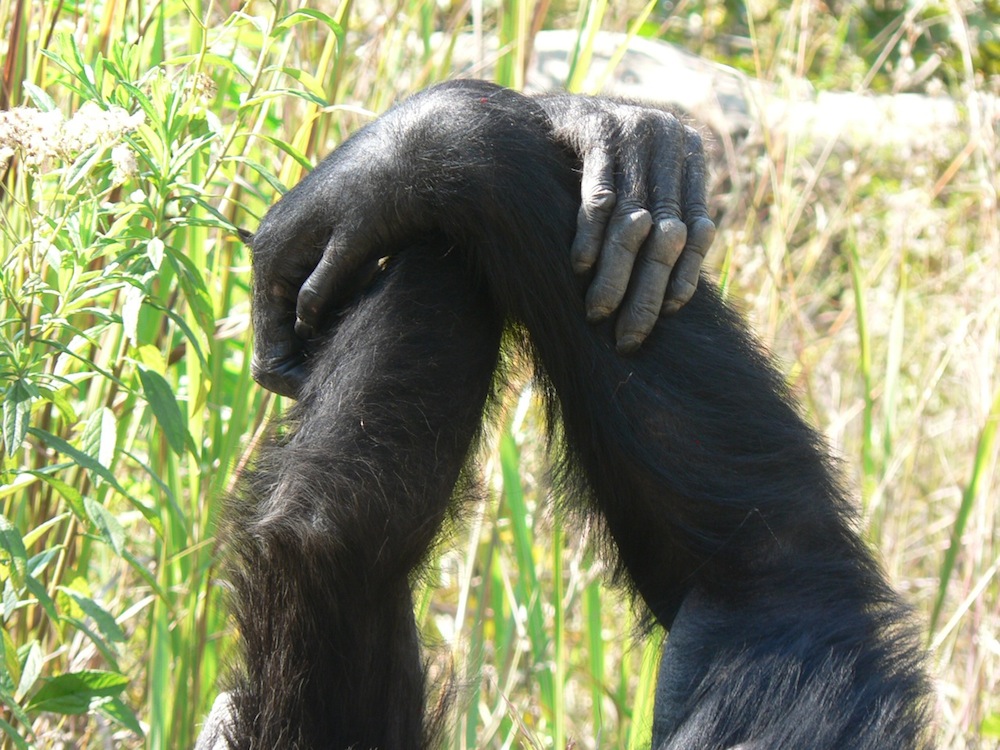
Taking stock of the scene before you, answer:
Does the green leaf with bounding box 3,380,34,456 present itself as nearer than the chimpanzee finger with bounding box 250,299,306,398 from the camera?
Yes

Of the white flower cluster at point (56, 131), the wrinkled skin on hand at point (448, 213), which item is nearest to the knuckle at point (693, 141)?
the wrinkled skin on hand at point (448, 213)

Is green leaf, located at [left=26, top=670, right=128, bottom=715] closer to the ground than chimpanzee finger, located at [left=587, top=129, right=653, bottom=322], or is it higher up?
closer to the ground

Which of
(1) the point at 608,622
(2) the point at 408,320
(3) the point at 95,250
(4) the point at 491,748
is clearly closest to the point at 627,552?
(2) the point at 408,320

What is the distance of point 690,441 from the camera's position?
112cm

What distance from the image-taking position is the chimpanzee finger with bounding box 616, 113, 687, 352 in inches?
41.8

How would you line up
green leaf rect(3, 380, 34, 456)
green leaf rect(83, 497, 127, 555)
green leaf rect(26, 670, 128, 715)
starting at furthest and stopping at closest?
green leaf rect(26, 670, 128, 715) < green leaf rect(83, 497, 127, 555) < green leaf rect(3, 380, 34, 456)

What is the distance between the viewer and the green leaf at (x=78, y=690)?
1258 mm

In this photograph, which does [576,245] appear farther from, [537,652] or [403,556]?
[537,652]

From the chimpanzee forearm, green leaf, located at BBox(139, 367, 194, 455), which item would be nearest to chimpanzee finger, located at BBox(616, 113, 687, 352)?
the chimpanzee forearm

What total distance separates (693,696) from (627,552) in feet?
0.49

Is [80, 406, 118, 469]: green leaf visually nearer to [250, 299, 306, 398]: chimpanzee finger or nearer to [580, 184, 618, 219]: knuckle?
[250, 299, 306, 398]: chimpanzee finger

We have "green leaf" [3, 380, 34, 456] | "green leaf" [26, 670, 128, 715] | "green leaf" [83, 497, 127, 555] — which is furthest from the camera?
"green leaf" [26, 670, 128, 715]

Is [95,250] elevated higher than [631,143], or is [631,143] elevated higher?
[631,143]

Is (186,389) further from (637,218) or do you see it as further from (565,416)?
(637,218)
